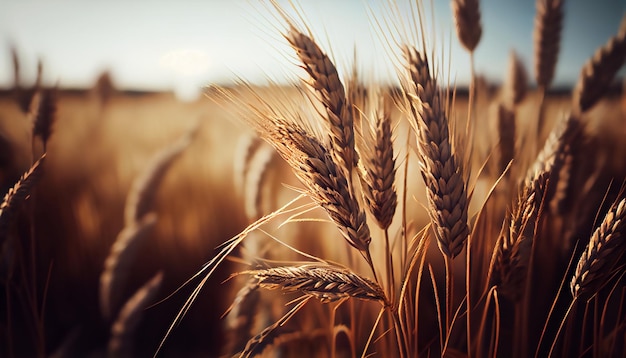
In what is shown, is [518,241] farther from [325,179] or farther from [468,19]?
[468,19]

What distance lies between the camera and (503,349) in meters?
0.77

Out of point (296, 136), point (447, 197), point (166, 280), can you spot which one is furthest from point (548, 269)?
point (166, 280)

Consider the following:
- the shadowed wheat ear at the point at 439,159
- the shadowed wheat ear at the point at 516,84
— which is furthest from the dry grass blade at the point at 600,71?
the shadowed wheat ear at the point at 439,159

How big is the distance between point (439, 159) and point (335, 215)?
153 millimetres

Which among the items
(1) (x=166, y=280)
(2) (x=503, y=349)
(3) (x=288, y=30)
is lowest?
(2) (x=503, y=349)

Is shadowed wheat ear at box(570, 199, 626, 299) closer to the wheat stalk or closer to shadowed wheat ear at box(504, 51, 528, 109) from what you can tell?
the wheat stalk

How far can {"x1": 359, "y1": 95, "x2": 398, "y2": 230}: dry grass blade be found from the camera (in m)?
0.47

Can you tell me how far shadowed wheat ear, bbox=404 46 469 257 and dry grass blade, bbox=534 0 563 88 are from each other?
491 mm

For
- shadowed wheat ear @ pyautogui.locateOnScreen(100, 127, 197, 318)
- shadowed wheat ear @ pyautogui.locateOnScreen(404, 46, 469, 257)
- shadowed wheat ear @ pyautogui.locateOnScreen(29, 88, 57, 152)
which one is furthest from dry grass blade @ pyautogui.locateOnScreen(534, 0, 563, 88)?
shadowed wheat ear @ pyautogui.locateOnScreen(29, 88, 57, 152)

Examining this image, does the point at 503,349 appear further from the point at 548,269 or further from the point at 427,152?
the point at 427,152

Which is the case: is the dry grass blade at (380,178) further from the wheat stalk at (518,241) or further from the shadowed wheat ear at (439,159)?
the wheat stalk at (518,241)

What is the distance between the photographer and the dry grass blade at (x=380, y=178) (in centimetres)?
47

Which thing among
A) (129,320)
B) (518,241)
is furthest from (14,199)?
(518,241)

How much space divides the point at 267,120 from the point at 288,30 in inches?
4.8
